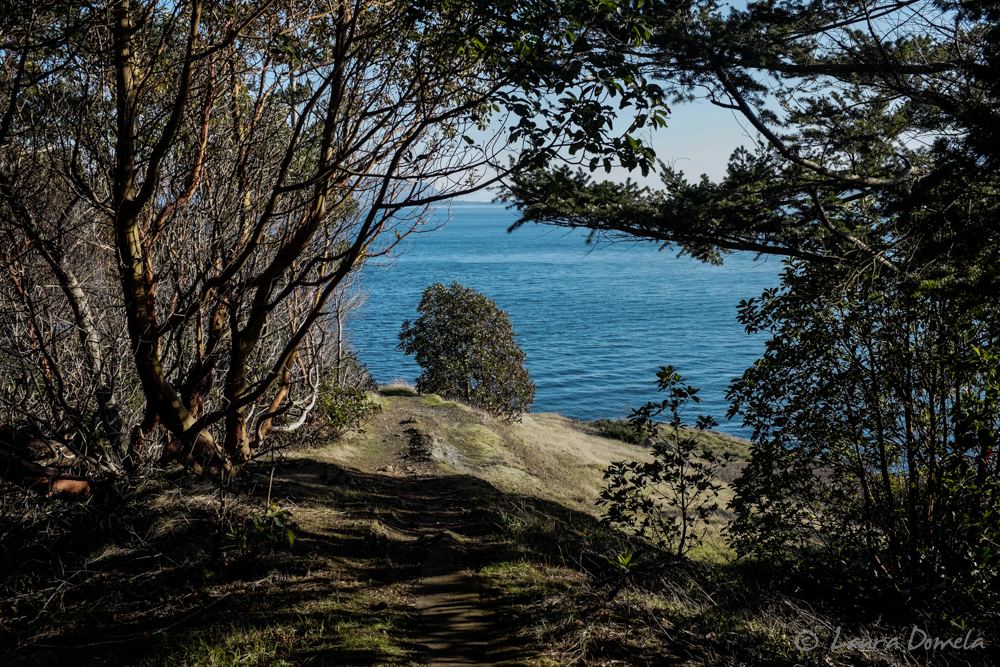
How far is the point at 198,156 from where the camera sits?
578 cm

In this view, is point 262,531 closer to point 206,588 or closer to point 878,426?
point 206,588

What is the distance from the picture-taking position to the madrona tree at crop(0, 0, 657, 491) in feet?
14.7

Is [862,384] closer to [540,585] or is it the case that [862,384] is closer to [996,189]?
[996,189]

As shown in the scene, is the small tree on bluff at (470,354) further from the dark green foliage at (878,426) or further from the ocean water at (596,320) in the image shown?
the dark green foliage at (878,426)

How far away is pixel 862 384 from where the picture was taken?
19.9ft

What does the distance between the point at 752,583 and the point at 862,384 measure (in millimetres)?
2454

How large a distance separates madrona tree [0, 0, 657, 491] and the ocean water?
65.0 inches

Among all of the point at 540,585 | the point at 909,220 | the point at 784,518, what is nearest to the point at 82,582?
the point at 540,585

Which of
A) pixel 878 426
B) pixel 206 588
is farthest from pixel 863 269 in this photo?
pixel 206 588

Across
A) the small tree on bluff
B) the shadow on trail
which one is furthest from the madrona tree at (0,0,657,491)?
the small tree on bluff

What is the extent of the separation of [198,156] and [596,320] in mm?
53250

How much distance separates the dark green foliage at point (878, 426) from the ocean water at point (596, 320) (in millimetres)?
3293

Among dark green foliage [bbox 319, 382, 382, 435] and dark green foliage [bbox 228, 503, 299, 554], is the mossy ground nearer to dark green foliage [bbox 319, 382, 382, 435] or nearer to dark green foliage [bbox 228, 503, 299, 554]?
dark green foliage [bbox 228, 503, 299, 554]

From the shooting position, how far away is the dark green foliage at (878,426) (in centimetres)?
495
